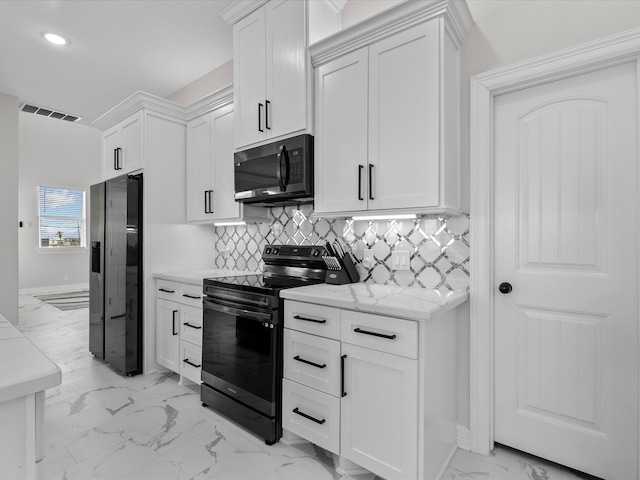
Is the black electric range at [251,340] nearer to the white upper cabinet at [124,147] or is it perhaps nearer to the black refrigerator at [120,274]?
the black refrigerator at [120,274]

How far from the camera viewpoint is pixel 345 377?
5.81ft

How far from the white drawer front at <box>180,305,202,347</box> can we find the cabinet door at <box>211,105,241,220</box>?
82cm

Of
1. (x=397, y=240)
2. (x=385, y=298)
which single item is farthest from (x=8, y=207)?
(x=385, y=298)

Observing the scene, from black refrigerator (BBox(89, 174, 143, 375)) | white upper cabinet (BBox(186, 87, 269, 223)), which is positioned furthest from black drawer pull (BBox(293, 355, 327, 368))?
black refrigerator (BBox(89, 174, 143, 375))

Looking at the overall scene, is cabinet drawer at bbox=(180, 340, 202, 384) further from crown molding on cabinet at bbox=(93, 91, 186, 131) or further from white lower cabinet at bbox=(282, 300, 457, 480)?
crown molding on cabinet at bbox=(93, 91, 186, 131)

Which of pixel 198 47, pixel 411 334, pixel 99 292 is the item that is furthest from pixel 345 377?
pixel 198 47

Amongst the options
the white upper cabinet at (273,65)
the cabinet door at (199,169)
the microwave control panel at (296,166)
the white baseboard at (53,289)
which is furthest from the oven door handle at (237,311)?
the white baseboard at (53,289)

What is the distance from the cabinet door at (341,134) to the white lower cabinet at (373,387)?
69cm

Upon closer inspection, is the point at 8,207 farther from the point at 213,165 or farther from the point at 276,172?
the point at 276,172

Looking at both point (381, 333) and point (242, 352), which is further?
point (242, 352)

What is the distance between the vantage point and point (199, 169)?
10.8 feet

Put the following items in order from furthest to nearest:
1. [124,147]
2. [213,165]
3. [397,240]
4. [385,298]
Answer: [124,147] < [213,165] < [397,240] < [385,298]

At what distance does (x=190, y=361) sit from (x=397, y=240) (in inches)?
73.4

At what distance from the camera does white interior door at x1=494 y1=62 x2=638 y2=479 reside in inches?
66.3
